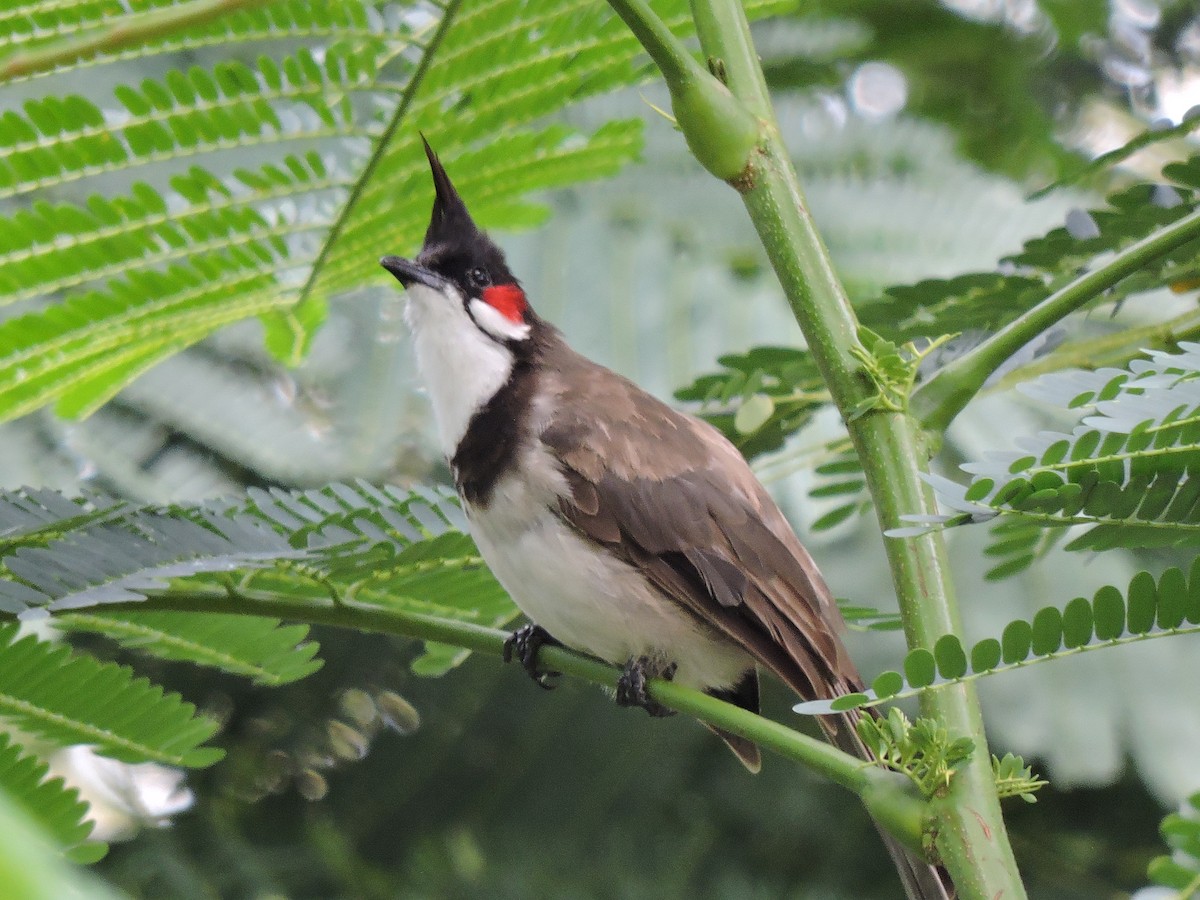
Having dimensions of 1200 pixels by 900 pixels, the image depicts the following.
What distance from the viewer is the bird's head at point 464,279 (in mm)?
1696

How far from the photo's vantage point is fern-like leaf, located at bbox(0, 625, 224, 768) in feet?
3.62

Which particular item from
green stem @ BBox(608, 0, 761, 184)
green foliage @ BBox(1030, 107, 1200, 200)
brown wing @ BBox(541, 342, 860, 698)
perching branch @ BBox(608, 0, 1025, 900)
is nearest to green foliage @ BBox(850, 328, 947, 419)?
perching branch @ BBox(608, 0, 1025, 900)

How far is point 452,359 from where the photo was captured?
1727mm

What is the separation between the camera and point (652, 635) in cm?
158

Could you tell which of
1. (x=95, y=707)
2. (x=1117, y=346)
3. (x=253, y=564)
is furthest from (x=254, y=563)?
(x=1117, y=346)

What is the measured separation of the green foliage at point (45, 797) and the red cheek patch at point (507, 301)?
924 millimetres

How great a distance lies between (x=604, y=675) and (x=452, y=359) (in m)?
0.64

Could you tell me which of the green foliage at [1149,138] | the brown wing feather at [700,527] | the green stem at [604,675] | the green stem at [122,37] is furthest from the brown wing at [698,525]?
the green stem at [122,37]

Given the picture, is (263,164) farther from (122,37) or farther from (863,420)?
(863,420)

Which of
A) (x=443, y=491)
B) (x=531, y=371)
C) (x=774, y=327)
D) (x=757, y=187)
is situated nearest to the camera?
(x=757, y=187)

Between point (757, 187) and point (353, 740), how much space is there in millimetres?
1542

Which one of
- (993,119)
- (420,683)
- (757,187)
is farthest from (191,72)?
(993,119)

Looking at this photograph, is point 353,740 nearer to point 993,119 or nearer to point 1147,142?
point 1147,142

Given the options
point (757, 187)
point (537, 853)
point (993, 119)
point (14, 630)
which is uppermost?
point (993, 119)
